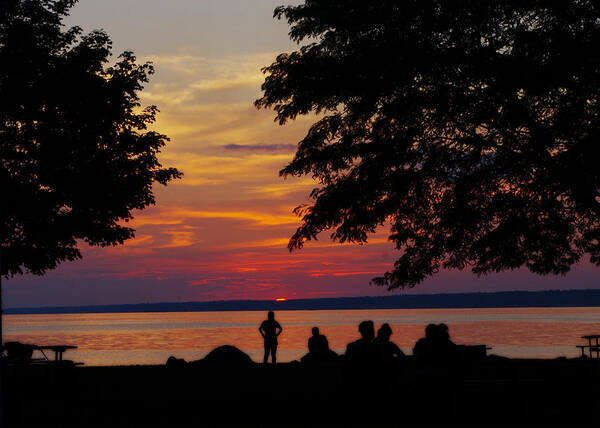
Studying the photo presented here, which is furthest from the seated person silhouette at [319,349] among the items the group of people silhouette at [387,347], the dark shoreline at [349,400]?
the group of people silhouette at [387,347]

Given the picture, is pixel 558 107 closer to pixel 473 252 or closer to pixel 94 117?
pixel 473 252

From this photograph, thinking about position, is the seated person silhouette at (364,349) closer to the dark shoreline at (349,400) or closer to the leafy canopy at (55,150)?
the dark shoreline at (349,400)

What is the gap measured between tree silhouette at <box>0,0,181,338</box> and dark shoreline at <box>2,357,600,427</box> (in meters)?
7.97

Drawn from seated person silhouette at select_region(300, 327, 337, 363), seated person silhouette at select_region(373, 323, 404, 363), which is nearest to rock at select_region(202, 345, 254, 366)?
seated person silhouette at select_region(300, 327, 337, 363)

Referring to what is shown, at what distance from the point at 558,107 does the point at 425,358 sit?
7.68m

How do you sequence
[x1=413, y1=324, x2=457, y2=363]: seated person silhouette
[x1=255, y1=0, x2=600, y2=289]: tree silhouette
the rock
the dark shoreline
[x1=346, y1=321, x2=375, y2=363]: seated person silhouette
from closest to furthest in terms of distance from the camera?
[x1=346, y1=321, x2=375, y2=363]: seated person silhouette → the dark shoreline → [x1=413, y1=324, x2=457, y2=363]: seated person silhouette → [x1=255, y1=0, x2=600, y2=289]: tree silhouette → the rock

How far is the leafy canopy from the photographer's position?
2745 cm

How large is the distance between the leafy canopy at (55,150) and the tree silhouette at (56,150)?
0.03m

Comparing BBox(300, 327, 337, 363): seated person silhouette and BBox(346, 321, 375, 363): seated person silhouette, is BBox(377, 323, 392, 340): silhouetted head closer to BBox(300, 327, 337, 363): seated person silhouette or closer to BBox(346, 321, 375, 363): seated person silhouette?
BBox(346, 321, 375, 363): seated person silhouette


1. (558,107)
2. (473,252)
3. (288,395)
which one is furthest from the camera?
(473,252)

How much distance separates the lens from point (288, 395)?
18234 millimetres

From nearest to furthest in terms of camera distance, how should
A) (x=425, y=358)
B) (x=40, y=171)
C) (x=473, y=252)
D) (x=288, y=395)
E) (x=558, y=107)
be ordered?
(x=425, y=358), (x=288, y=395), (x=558, y=107), (x=473, y=252), (x=40, y=171)

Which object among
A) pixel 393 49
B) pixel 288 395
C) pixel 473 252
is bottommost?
pixel 288 395

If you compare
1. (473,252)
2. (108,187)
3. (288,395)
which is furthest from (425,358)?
(108,187)
